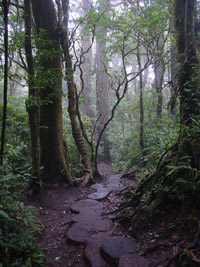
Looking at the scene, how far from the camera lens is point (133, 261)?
107 inches

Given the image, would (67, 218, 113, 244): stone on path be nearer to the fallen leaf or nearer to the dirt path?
the dirt path

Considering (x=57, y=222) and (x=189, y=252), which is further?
(x=57, y=222)

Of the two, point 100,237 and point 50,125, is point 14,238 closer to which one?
point 100,237

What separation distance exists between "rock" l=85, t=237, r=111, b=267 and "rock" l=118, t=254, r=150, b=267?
289mm

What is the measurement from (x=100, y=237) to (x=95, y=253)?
458 mm

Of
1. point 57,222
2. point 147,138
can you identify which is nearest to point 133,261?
point 57,222

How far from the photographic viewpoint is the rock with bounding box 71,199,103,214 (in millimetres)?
4912

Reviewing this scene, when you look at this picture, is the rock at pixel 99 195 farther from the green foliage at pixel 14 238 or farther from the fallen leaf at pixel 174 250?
the fallen leaf at pixel 174 250

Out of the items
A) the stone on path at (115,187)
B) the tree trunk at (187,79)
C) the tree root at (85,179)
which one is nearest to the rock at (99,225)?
the tree trunk at (187,79)

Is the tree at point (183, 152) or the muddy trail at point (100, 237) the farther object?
the tree at point (183, 152)

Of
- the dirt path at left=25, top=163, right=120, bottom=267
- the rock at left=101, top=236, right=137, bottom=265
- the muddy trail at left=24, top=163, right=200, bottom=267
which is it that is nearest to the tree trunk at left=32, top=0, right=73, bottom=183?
the dirt path at left=25, top=163, right=120, bottom=267

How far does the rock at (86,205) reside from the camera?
4912 mm

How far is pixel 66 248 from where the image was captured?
357 cm

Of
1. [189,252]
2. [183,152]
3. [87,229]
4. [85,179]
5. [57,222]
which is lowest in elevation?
[57,222]
